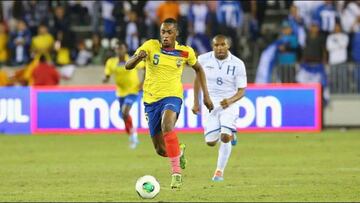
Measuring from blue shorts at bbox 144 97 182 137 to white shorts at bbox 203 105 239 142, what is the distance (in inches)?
75.8

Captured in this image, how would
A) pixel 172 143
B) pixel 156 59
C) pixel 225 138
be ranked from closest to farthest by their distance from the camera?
1. pixel 172 143
2. pixel 156 59
3. pixel 225 138

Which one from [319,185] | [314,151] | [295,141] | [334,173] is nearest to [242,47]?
[295,141]

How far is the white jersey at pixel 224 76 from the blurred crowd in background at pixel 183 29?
11990 millimetres

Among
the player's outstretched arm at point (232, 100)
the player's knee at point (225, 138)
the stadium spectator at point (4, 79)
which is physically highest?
the player's outstretched arm at point (232, 100)

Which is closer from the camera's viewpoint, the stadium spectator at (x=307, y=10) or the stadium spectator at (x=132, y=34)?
the stadium spectator at (x=307, y=10)

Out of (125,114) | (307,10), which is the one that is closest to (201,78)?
(125,114)

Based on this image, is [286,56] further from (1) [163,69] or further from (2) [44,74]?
(1) [163,69]

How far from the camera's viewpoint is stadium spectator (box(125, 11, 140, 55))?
97.2 ft

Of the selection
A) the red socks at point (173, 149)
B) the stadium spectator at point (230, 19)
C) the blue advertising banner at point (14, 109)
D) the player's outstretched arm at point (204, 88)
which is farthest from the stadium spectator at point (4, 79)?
the red socks at point (173, 149)

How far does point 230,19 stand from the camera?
29266 mm

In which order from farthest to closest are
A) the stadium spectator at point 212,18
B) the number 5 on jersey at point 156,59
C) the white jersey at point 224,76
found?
the stadium spectator at point 212,18
the white jersey at point 224,76
the number 5 on jersey at point 156,59

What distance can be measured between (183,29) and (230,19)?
128cm

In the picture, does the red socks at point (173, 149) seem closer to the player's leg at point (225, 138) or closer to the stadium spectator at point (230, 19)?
the player's leg at point (225, 138)

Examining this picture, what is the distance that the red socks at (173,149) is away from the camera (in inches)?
562
